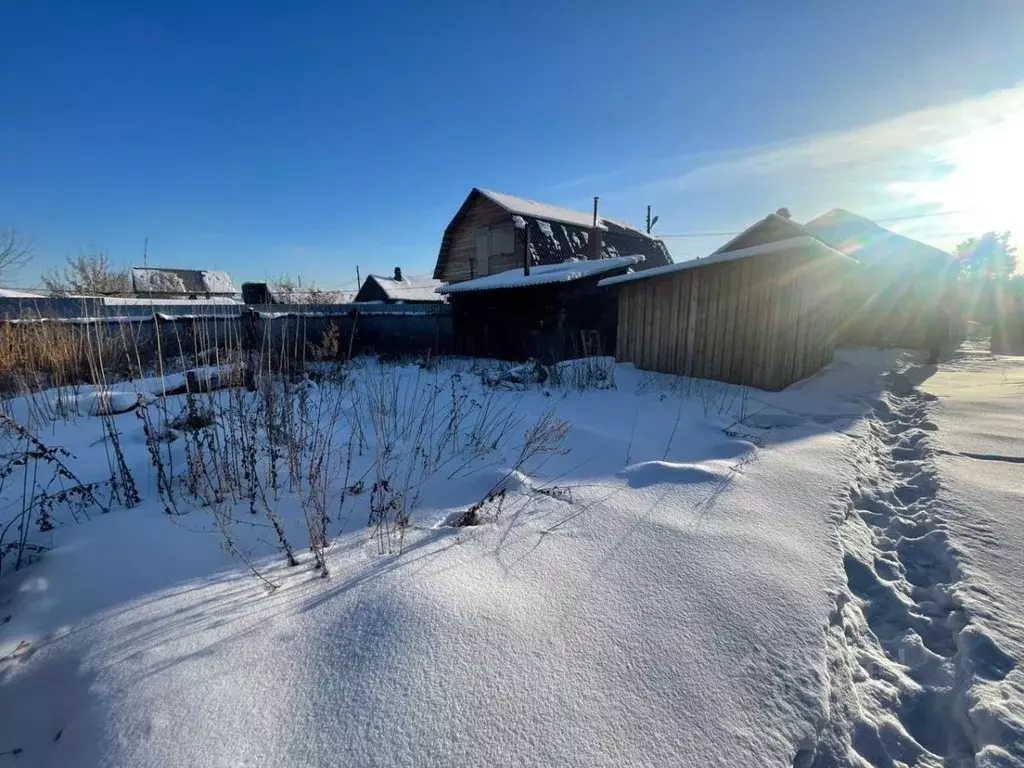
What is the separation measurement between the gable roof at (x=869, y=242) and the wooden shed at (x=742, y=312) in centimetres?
650

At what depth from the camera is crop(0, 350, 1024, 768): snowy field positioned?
1.25m

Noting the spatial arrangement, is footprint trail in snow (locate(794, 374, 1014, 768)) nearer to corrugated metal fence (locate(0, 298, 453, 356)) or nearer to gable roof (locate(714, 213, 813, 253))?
corrugated metal fence (locate(0, 298, 453, 356))

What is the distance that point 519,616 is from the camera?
1.69 metres

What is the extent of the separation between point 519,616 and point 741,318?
22.0ft

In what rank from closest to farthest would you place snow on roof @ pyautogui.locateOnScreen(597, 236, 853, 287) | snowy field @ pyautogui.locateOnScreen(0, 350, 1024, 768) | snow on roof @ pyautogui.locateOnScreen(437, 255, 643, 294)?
snowy field @ pyautogui.locateOnScreen(0, 350, 1024, 768), snow on roof @ pyautogui.locateOnScreen(597, 236, 853, 287), snow on roof @ pyautogui.locateOnScreen(437, 255, 643, 294)

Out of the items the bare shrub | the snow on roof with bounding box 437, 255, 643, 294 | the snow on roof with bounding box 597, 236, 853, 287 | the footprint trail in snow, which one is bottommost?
the footprint trail in snow

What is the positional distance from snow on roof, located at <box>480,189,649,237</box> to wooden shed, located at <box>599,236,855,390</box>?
10967 millimetres

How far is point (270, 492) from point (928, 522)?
4.41 metres

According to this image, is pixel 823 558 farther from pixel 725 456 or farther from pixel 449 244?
pixel 449 244

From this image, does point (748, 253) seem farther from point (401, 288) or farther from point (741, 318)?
point (401, 288)

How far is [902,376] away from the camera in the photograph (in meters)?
8.40

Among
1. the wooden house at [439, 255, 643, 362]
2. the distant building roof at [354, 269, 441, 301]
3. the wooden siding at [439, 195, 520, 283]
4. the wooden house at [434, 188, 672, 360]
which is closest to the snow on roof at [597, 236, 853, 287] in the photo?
the wooden house at [434, 188, 672, 360]

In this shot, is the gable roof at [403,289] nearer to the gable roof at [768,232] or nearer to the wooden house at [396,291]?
the wooden house at [396,291]

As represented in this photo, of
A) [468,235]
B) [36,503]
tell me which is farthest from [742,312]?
[468,235]
